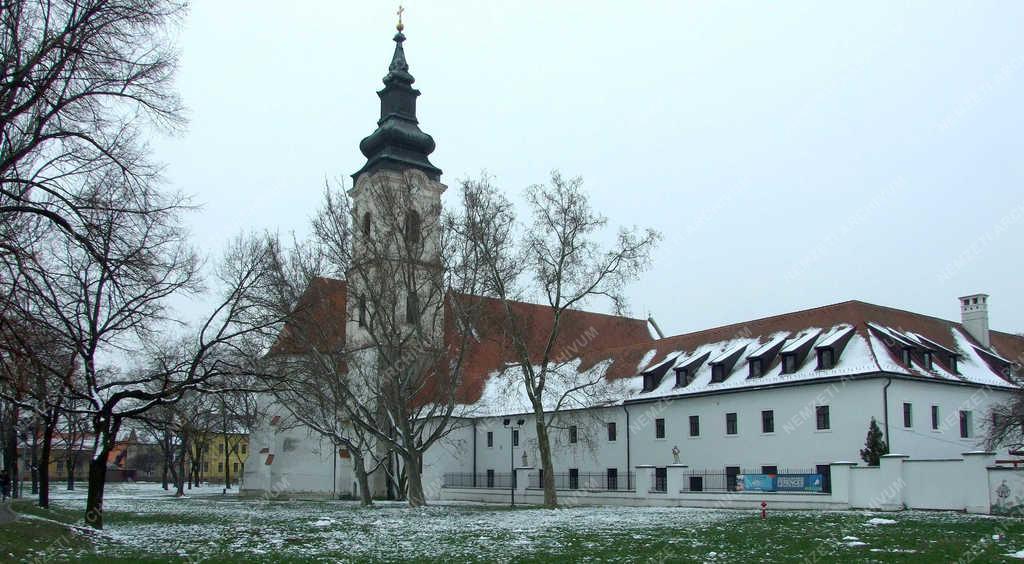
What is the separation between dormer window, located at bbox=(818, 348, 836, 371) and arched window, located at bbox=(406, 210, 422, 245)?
61.9 feet

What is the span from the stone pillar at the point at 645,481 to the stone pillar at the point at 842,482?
977 centimetres

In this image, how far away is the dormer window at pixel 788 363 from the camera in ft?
134

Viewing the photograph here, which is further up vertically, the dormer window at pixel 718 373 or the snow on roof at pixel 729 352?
the snow on roof at pixel 729 352

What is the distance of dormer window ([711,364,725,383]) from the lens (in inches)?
1747

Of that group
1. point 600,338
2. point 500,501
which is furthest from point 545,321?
point 500,501

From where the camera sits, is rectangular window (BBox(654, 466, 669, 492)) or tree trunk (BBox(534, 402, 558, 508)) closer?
tree trunk (BBox(534, 402, 558, 508))

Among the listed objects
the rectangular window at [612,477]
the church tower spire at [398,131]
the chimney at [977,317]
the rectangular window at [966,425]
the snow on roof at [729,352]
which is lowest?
the rectangular window at [612,477]

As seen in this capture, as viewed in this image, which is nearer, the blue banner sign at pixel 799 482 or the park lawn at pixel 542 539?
the park lawn at pixel 542 539

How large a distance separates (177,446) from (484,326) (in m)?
46.8

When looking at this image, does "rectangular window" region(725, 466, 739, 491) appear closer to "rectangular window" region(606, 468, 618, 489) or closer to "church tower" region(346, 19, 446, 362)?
"rectangular window" region(606, 468, 618, 489)

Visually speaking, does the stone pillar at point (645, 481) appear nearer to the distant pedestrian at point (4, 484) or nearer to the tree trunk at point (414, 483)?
the tree trunk at point (414, 483)

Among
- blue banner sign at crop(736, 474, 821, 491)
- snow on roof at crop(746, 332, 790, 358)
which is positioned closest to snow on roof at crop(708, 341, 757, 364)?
snow on roof at crop(746, 332, 790, 358)

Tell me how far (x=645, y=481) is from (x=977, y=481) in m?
14.8

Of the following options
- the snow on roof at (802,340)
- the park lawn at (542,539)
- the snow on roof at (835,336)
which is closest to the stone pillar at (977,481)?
the park lawn at (542,539)
